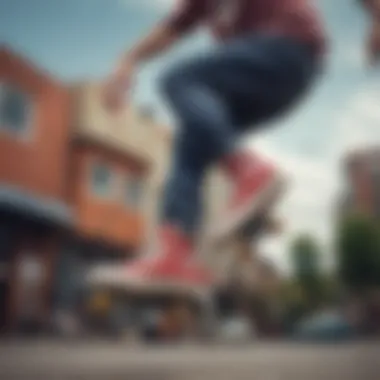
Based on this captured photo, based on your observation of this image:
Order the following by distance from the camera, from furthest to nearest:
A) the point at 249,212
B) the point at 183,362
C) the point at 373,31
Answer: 1. the point at 373,31
2. the point at 249,212
3. the point at 183,362

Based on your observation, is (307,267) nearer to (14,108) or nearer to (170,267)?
(170,267)

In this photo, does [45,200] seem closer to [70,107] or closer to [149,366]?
[70,107]

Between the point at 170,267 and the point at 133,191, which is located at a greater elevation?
the point at 133,191

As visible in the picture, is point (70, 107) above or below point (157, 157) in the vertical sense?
above

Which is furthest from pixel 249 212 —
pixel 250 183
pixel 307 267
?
pixel 307 267

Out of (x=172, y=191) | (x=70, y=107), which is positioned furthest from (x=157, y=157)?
(x=70, y=107)
